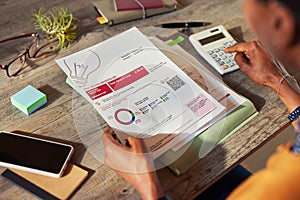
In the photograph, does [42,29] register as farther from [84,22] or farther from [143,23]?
[143,23]

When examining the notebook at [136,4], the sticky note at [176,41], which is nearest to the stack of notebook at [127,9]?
the notebook at [136,4]

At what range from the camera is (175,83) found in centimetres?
106

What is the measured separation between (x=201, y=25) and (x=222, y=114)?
0.31m

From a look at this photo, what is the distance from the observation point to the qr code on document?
105 centimetres

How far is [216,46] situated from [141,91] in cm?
25

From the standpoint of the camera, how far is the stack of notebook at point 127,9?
48.5 inches

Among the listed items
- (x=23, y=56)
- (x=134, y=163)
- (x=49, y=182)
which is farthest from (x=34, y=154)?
(x=23, y=56)

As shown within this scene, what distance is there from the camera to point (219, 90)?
107cm

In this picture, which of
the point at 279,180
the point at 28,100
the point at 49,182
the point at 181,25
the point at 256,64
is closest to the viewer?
the point at 279,180

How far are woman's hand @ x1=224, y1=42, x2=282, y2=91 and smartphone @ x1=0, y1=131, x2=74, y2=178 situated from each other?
1.40 feet

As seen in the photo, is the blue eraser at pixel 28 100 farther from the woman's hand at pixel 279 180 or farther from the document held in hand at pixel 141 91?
the woman's hand at pixel 279 180

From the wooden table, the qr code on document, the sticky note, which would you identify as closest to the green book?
the wooden table

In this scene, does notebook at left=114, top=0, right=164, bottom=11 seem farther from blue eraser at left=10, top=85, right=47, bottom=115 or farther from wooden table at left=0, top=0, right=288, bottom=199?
blue eraser at left=10, top=85, right=47, bottom=115

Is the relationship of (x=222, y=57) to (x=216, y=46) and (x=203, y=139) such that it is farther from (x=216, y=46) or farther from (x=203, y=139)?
(x=203, y=139)
